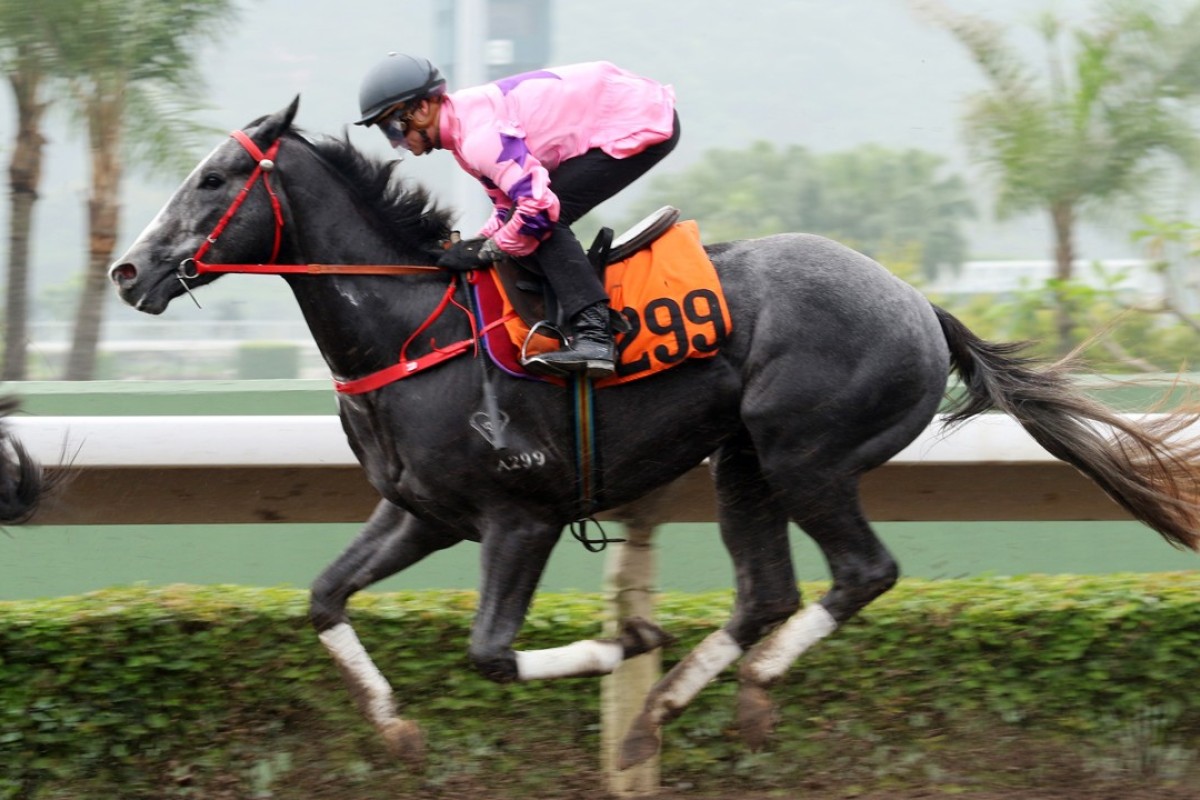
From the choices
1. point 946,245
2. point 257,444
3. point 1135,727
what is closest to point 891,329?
point 1135,727

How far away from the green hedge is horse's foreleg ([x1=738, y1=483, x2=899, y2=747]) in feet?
2.03

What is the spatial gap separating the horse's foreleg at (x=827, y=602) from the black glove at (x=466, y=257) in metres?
1.20

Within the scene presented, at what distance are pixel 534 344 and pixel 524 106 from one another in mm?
656

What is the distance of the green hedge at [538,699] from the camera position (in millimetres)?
4777

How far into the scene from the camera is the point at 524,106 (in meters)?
4.07

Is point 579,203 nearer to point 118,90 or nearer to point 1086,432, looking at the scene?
point 1086,432

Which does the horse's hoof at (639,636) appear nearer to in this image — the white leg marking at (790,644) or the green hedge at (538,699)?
the white leg marking at (790,644)

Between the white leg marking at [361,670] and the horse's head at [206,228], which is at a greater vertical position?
the horse's head at [206,228]

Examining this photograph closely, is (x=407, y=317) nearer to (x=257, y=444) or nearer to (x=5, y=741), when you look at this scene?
(x=257, y=444)

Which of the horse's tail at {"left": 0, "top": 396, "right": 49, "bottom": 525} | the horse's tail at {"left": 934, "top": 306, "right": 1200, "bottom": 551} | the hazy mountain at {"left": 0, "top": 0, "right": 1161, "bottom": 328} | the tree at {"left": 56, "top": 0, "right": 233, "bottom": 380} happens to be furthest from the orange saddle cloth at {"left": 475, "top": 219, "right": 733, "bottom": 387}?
the tree at {"left": 56, "top": 0, "right": 233, "bottom": 380}

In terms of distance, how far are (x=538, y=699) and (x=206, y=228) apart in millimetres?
1939

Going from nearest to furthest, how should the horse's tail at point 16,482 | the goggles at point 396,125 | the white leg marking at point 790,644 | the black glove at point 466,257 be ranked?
the goggles at point 396,125, the black glove at point 466,257, the white leg marking at point 790,644, the horse's tail at point 16,482

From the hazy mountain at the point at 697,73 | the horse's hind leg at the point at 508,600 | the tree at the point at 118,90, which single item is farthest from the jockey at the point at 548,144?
the tree at the point at 118,90

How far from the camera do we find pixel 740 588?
4.53 meters
